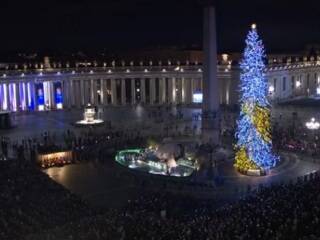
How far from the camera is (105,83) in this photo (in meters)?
97.9

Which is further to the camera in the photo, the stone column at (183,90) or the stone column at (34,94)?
the stone column at (183,90)

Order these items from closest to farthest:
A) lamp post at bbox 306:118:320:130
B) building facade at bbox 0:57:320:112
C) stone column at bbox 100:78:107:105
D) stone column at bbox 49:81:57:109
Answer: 1. lamp post at bbox 306:118:320:130
2. building facade at bbox 0:57:320:112
3. stone column at bbox 49:81:57:109
4. stone column at bbox 100:78:107:105

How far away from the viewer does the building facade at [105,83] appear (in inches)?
3433

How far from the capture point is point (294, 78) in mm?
103938

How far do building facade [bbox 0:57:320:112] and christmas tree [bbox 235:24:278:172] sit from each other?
146ft

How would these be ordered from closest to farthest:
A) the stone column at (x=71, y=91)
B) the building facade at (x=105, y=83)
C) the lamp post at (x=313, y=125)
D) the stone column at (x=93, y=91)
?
the lamp post at (x=313, y=125), the building facade at (x=105, y=83), the stone column at (x=71, y=91), the stone column at (x=93, y=91)

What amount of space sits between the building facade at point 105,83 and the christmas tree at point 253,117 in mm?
44429

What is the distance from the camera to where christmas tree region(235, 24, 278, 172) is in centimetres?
4262

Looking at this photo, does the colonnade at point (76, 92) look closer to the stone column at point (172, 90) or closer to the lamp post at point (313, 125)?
the stone column at point (172, 90)

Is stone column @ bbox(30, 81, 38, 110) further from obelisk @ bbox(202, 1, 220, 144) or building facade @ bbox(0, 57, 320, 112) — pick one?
obelisk @ bbox(202, 1, 220, 144)

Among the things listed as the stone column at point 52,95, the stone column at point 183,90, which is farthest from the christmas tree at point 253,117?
the stone column at point 52,95

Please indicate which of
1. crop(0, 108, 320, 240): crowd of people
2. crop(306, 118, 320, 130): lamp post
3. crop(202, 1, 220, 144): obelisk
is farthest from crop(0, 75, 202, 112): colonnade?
crop(0, 108, 320, 240): crowd of people

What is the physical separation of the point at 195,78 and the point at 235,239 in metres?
69.0

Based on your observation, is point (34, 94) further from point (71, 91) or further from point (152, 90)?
point (152, 90)
